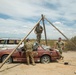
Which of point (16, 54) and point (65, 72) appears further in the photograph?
point (16, 54)

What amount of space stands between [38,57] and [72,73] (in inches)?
132

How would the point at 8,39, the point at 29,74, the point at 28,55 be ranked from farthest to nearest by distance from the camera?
the point at 8,39 < the point at 28,55 < the point at 29,74

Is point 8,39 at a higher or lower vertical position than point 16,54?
→ higher

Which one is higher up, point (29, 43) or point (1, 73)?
point (29, 43)

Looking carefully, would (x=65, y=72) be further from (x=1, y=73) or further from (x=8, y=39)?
(x=8, y=39)

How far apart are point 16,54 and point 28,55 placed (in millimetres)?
831

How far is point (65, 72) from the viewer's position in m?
9.88

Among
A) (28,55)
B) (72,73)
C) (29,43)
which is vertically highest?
(29,43)

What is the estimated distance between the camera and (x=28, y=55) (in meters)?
12.1

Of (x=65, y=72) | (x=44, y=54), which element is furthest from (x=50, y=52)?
(x=65, y=72)

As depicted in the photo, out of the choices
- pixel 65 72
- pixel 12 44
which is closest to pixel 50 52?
pixel 65 72

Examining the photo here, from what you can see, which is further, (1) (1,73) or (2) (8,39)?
(2) (8,39)

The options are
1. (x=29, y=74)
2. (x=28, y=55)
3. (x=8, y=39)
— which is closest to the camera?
(x=29, y=74)

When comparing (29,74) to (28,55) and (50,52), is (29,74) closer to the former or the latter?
(28,55)
